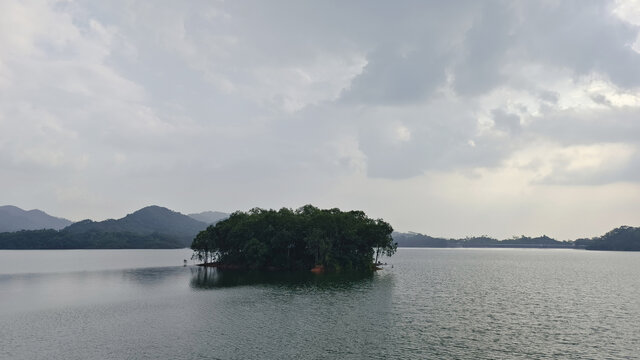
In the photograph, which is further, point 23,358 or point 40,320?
point 40,320

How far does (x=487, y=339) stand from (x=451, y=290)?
55.9 metres

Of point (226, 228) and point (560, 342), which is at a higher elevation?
point (226, 228)

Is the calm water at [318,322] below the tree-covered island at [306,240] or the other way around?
below

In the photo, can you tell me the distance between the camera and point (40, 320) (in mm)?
71375

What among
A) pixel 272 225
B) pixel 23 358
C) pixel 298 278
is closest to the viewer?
pixel 23 358

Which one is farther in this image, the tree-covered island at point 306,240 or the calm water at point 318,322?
the tree-covered island at point 306,240

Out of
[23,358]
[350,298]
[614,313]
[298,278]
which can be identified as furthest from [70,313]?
[614,313]

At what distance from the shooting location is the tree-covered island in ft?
552

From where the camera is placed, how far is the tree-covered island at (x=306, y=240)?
6629 inches

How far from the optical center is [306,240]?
166 m

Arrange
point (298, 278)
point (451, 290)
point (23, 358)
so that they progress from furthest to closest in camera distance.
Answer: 1. point (298, 278)
2. point (451, 290)
3. point (23, 358)

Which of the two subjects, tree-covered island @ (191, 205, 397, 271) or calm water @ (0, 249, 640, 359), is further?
tree-covered island @ (191, 205, 397, 271)

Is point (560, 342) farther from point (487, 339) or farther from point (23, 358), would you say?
point (23, 358)

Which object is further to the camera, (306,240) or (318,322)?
(306,240)
